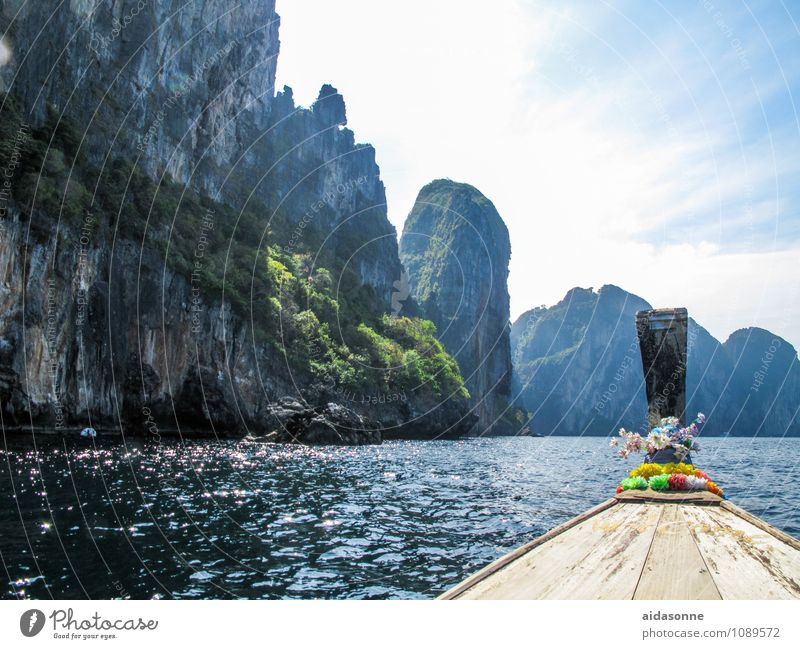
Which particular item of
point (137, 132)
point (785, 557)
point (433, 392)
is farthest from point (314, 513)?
point (433, 392)

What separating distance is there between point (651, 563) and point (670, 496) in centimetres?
540

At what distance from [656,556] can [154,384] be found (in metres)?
55.9

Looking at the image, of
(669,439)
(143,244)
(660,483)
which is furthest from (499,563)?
(143,244)

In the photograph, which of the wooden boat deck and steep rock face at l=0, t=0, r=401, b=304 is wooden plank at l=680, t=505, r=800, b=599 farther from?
steep rock face at l=0, t=0, r=401, b=304

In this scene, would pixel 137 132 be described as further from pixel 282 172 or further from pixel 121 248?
pixel 282 172

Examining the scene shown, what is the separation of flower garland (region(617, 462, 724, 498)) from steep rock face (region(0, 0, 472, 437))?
43.3 meters

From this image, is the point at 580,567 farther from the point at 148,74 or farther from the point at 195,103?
the point at 195,103

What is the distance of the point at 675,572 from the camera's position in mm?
5539

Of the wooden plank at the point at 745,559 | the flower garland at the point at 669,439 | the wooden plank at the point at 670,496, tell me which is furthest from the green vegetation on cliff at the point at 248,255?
the wooden plank at the point at 745,559

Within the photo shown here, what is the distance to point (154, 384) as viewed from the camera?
54188 mm

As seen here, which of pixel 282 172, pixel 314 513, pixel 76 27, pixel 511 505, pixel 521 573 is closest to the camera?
pixel 521 573

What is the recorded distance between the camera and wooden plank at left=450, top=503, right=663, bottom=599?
521 cm

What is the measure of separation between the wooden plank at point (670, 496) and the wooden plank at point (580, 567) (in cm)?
244

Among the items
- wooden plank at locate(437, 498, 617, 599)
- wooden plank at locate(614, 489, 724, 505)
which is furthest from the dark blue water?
wooden plank at locate(614, 489, 724, 505)
